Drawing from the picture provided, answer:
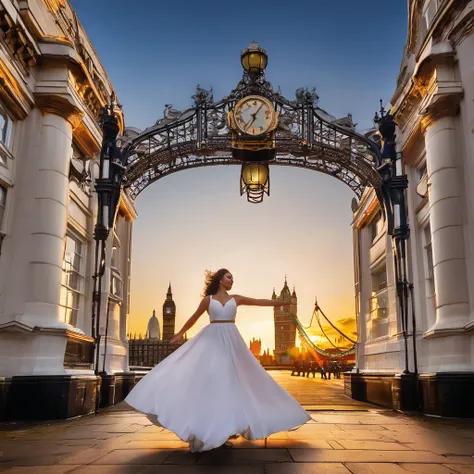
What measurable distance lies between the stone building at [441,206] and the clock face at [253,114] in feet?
9.73

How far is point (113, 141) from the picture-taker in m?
11.9

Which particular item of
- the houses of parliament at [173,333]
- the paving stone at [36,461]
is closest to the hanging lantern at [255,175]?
the paving stone at [36,461]

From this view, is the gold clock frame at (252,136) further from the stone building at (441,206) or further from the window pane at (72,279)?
the window pane at (72,279)

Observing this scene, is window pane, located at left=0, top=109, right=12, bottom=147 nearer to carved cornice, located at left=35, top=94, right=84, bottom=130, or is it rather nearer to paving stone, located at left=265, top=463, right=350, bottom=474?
carved cornice, located at left=35, top=94, right=84, bottom=130

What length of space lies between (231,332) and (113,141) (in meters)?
7.56

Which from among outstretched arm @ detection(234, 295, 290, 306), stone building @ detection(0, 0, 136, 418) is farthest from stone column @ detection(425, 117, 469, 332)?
stone building @ detection(0, 0, 136, 418)

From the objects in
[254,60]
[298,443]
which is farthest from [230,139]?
[298,443]

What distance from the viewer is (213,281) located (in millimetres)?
5656

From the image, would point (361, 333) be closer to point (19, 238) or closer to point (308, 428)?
point (308, 428)

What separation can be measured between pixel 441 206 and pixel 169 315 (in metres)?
67.7

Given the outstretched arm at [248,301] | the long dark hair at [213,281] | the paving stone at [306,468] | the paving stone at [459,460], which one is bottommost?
the paving stone at [306,468]

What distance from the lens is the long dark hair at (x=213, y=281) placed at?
5.63 metres

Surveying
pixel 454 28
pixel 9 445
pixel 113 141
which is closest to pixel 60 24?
pixel 113 141

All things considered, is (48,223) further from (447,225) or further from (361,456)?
(447,225)
